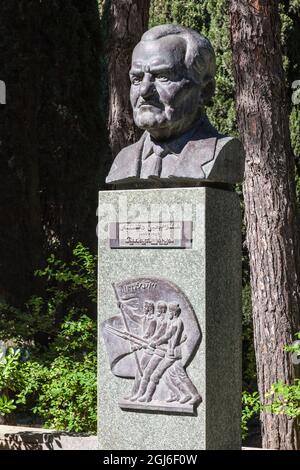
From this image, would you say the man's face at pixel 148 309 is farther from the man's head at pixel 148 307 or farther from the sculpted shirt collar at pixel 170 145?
the sculpted shirt collar at pixel 170 145

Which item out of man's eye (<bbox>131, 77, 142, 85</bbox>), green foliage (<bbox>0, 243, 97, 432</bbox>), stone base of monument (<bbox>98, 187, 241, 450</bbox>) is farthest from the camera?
green foliage (<bbox>0, 243, 97, 432</bbox>)

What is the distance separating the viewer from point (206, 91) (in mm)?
5516

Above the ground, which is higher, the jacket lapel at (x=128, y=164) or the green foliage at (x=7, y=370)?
the jacket lapel at (x=128, y=164)

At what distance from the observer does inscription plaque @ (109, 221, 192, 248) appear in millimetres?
5203

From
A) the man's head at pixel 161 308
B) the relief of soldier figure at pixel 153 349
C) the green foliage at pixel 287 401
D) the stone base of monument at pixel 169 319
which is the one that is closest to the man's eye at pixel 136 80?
the stone base of monument at pixel 169 319

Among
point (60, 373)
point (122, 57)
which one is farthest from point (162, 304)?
point (122, 57)

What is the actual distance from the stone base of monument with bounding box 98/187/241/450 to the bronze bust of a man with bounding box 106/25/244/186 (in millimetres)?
130

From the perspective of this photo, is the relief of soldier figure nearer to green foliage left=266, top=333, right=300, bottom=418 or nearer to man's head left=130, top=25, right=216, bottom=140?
man's head left=130, top=25, right=216, bottom=140

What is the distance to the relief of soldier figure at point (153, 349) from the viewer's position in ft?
17.0

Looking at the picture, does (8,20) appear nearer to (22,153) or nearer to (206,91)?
(22,153)

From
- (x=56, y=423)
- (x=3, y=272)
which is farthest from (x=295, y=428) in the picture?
(x=3, y=272)

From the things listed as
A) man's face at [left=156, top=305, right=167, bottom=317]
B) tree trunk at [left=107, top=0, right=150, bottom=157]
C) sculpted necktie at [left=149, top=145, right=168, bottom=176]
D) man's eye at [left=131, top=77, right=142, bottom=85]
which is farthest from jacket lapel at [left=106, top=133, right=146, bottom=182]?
tree trunk at [left=107, top=0, right=150, bottom=157]

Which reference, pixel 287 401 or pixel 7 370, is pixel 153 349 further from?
pixel 7 370

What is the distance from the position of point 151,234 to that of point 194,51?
1.09 metres
